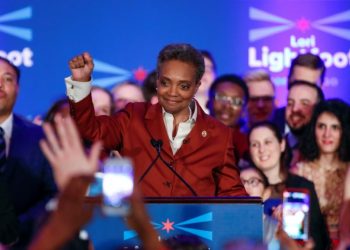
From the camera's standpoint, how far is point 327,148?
15.7 feet

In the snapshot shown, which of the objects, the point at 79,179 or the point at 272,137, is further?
the point at 272,137

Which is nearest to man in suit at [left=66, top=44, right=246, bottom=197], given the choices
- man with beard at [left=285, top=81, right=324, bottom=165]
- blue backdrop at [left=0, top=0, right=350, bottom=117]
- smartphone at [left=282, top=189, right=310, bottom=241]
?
smartphone at [left=282, top=189, right=310, bottom=241]

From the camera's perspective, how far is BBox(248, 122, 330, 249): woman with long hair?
14.8 ft

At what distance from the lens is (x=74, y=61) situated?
3129mm

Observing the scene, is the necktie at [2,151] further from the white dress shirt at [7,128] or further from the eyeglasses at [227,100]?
the eyeglasses at [227,100]

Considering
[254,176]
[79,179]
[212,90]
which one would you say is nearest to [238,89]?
[212,90]

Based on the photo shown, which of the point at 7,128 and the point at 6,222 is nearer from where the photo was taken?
the point at 6,222

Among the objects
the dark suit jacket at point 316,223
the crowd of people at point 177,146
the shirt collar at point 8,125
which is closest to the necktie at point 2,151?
the crowd of people at point 177,146

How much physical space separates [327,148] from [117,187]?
3076 millimetres

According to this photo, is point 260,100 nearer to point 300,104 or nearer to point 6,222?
point 300,104

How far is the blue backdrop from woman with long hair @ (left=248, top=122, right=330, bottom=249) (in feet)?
3.18

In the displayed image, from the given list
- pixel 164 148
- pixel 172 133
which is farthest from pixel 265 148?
pixel 164 148

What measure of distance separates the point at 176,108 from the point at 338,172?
1.57 m

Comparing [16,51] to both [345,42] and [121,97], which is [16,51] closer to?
[121,97]
